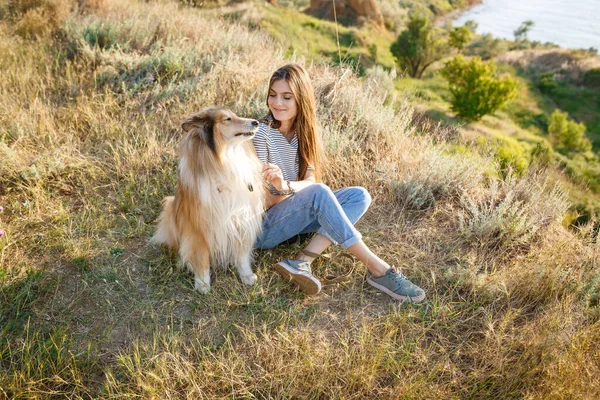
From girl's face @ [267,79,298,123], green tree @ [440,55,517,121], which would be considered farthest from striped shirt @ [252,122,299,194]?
green tree @ [440,55,517,121]

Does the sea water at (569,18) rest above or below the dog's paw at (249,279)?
above

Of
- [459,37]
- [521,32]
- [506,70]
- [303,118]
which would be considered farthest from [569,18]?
[521,32]

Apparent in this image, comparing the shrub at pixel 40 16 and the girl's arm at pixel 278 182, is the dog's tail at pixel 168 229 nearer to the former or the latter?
the girl's arm at pixel 278 182

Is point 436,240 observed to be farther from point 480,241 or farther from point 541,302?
point 541,302

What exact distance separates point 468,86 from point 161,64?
23656mm

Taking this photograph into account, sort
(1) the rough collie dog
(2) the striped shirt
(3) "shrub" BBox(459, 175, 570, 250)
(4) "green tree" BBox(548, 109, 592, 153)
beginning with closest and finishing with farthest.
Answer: (1) the rough collie dog
(2) the striped shirt
(3) "shrub" BBox(459, 175, 570, 250)
(4) "green tree" BBox(548, 109, 592, 153)

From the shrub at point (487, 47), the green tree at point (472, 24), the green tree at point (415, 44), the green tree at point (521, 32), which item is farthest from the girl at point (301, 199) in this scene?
the green tree at point (472, 24)

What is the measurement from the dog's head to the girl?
0.44 m

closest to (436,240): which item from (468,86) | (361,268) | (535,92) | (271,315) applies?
(361,268)

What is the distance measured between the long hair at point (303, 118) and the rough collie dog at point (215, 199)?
552 millimetres

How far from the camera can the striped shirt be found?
3201mm

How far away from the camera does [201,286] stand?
307cm

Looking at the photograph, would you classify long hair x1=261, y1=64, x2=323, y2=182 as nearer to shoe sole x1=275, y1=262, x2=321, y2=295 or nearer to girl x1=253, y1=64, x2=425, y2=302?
girl x1=253, y1=64, x2=425, y2=302

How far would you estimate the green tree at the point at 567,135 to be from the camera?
24828mm
